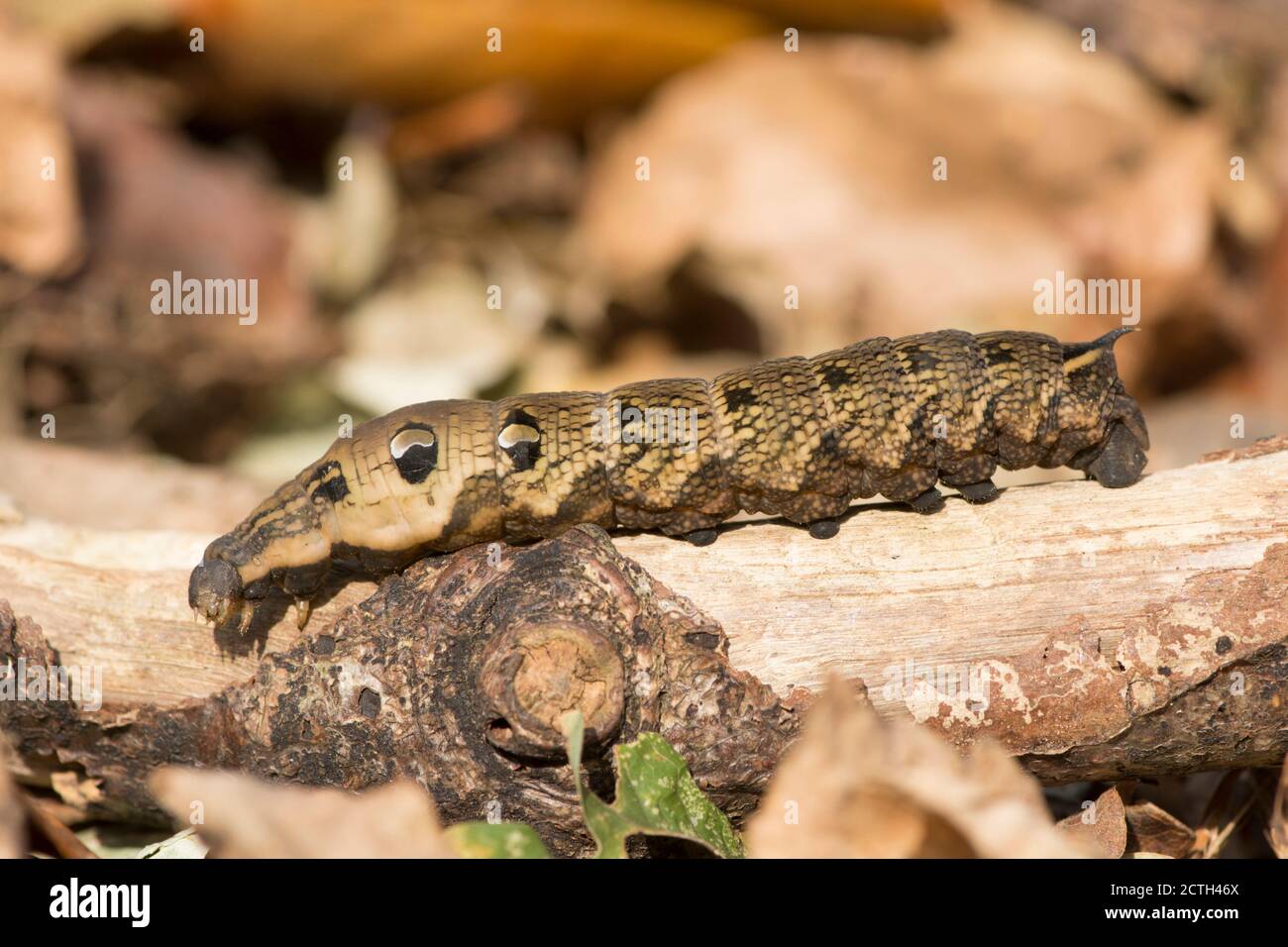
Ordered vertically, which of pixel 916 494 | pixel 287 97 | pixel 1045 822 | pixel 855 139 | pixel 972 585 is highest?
pixel 287 97

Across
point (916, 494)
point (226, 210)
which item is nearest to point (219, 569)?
point (916, 494)

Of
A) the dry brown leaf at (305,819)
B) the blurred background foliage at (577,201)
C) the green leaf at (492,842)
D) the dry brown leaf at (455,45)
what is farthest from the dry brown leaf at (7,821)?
the dry brown leaf at (455,45)

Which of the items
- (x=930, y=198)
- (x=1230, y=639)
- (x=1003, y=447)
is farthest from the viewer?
(x=930, y=198)

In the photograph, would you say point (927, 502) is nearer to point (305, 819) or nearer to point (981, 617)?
point (981, 617)

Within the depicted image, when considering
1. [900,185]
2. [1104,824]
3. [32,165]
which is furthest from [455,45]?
[1104,824]

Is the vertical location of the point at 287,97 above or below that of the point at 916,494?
above

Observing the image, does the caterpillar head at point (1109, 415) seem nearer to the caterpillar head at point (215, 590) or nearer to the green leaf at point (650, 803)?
the green leaf at point (650, 803)

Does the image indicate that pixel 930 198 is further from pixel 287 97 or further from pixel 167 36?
pixel 167 36
